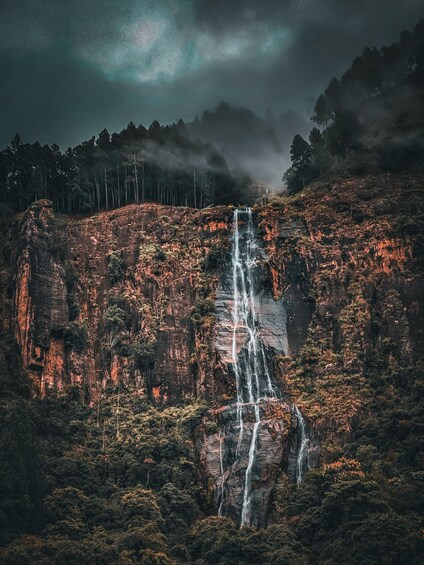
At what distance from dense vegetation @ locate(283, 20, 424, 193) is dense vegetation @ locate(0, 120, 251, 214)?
13.5 metres

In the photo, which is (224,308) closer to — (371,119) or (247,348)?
(247,348)

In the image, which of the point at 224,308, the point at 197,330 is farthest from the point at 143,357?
the point at 224,308

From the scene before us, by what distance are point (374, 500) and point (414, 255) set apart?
2974 cm

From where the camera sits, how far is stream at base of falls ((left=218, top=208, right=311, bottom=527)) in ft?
232

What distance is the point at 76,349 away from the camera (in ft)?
270

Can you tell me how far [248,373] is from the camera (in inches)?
3081

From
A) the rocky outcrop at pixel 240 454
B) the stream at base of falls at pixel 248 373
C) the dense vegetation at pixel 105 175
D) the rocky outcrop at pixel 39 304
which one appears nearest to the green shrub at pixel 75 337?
the rocky outcrop at pixel 39 304

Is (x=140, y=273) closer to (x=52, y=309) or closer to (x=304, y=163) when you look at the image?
(x=52, y=309)

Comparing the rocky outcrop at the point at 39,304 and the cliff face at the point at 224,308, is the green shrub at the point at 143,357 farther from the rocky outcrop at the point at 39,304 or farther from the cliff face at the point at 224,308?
the rocky outcrop at the point at 39,304

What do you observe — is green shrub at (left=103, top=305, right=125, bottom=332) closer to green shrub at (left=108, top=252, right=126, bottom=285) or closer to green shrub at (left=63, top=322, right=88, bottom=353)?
green shrub at (left=63, top=322, right=88, bottom=353)

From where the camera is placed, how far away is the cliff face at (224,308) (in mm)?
73812

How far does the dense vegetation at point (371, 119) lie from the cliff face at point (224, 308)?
15.4 feet

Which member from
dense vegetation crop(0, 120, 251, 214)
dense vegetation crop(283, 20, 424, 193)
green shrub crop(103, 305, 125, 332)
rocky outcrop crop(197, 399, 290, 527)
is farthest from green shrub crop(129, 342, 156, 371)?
dense vegetation crop(283, 20, 424, 193)

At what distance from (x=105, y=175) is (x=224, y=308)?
2640 centimetres
